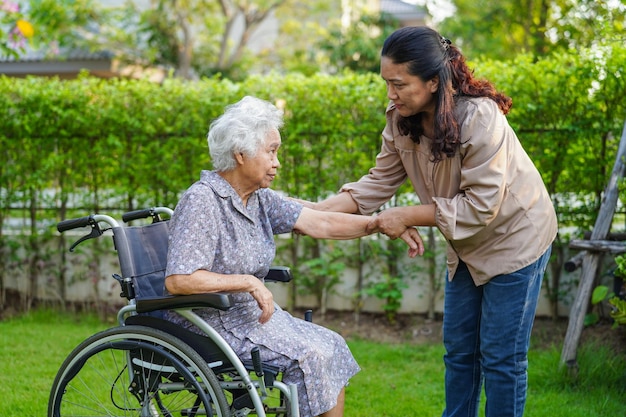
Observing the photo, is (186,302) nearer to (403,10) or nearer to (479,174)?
(479,174)

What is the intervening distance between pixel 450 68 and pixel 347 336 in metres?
2.88

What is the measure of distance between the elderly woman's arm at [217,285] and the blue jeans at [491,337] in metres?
0.73

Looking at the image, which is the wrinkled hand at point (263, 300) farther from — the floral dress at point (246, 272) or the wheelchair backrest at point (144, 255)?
the wheelchair backrest at point (144, 255)

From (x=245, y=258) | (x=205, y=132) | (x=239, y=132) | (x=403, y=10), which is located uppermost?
(x=403, y=10)

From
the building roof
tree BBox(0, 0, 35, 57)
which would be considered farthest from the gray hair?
the building roof

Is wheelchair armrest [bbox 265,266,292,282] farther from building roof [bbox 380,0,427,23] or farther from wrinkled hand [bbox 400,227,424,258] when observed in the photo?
building roof [bbox 380,0,427,23]

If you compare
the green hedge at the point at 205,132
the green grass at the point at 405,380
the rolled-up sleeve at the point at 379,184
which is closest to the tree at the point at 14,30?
the green hedge at the point at 205,132

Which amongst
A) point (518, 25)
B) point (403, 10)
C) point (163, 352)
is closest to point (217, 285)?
point (163, 352)

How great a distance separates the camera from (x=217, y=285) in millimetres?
2451

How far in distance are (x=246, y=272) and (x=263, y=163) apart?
367 mm

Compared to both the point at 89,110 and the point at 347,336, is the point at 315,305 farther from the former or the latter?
the point at 89,110

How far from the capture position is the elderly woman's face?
8.52ft

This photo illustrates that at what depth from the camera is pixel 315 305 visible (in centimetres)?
545

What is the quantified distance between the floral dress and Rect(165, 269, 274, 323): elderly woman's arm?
1.0 inches
